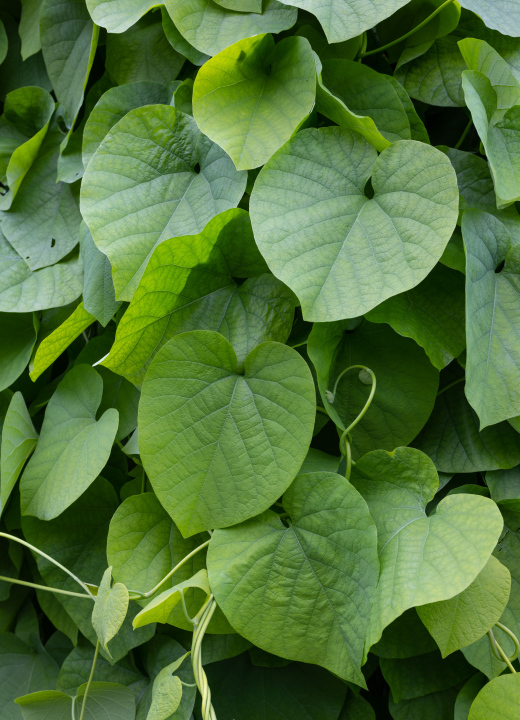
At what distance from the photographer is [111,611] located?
0.47 m

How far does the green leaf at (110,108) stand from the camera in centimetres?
70

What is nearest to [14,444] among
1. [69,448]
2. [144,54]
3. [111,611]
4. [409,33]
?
[69,448]

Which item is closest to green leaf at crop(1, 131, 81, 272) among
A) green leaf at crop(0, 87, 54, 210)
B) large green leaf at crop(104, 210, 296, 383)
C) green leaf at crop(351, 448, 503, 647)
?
green leaf at crop(0, 87, 54, 210)

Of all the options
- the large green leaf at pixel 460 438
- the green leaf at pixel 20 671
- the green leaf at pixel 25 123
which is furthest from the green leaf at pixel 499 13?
the green leaf at pixel 20 671

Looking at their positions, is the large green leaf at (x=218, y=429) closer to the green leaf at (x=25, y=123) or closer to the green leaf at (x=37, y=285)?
the green leaf at (x=37, y=285)

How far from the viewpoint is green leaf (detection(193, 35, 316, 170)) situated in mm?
566

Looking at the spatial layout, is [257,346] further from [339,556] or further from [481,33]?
[481,33]

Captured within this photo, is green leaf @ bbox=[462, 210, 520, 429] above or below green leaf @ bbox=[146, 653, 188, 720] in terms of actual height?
above

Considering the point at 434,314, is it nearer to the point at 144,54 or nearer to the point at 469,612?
the point at 469,612

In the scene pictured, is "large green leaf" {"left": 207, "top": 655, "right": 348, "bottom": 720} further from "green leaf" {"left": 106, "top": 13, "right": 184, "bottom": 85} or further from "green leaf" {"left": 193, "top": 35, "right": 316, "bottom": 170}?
"green leaf" {"left": 106, "top": 13, "right": 184, "bottom": 85}

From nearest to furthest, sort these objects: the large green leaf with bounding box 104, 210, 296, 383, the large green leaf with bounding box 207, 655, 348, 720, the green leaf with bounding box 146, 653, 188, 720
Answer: the green leaf with bounding box 146, 653, 188, 720 < the large green leaf with bounding box 104, 210, 296, 383 < the large green leaf with bounding box 207, 655, 348, 720

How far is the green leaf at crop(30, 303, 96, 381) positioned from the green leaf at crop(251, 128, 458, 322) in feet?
0.84

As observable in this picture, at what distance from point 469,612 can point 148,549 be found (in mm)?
326

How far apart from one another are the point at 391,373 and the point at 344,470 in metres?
0.12
